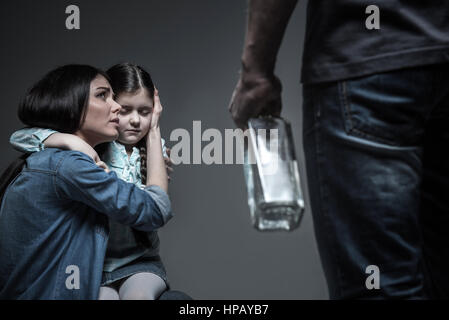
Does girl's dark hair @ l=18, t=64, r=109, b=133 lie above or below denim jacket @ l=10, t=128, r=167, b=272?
above

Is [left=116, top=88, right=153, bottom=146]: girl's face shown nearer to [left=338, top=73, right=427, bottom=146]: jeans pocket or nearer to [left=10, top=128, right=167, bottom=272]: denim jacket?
[left=10, top=128, right=167, bottom=272]: denim jacket

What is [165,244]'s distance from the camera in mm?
1471

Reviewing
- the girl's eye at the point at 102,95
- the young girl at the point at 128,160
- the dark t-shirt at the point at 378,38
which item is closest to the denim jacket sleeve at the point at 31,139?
the young girl at the point at 128,160

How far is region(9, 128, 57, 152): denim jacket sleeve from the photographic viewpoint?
0.78 m

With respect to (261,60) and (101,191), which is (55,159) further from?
(261,60)

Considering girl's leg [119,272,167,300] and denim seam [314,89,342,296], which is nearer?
denim seam [314,89,342,296]

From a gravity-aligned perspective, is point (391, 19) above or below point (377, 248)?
above

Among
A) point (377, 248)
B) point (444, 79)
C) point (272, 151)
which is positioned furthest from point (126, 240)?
point (444, 79)

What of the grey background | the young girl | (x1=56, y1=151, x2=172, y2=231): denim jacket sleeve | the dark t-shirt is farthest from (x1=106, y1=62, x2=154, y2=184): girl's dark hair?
the dark t-shirt

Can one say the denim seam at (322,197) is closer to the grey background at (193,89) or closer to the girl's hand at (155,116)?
the girl's hand at (155,116)

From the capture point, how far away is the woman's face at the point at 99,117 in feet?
2.65

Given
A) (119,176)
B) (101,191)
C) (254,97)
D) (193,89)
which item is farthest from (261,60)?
(193,89)
